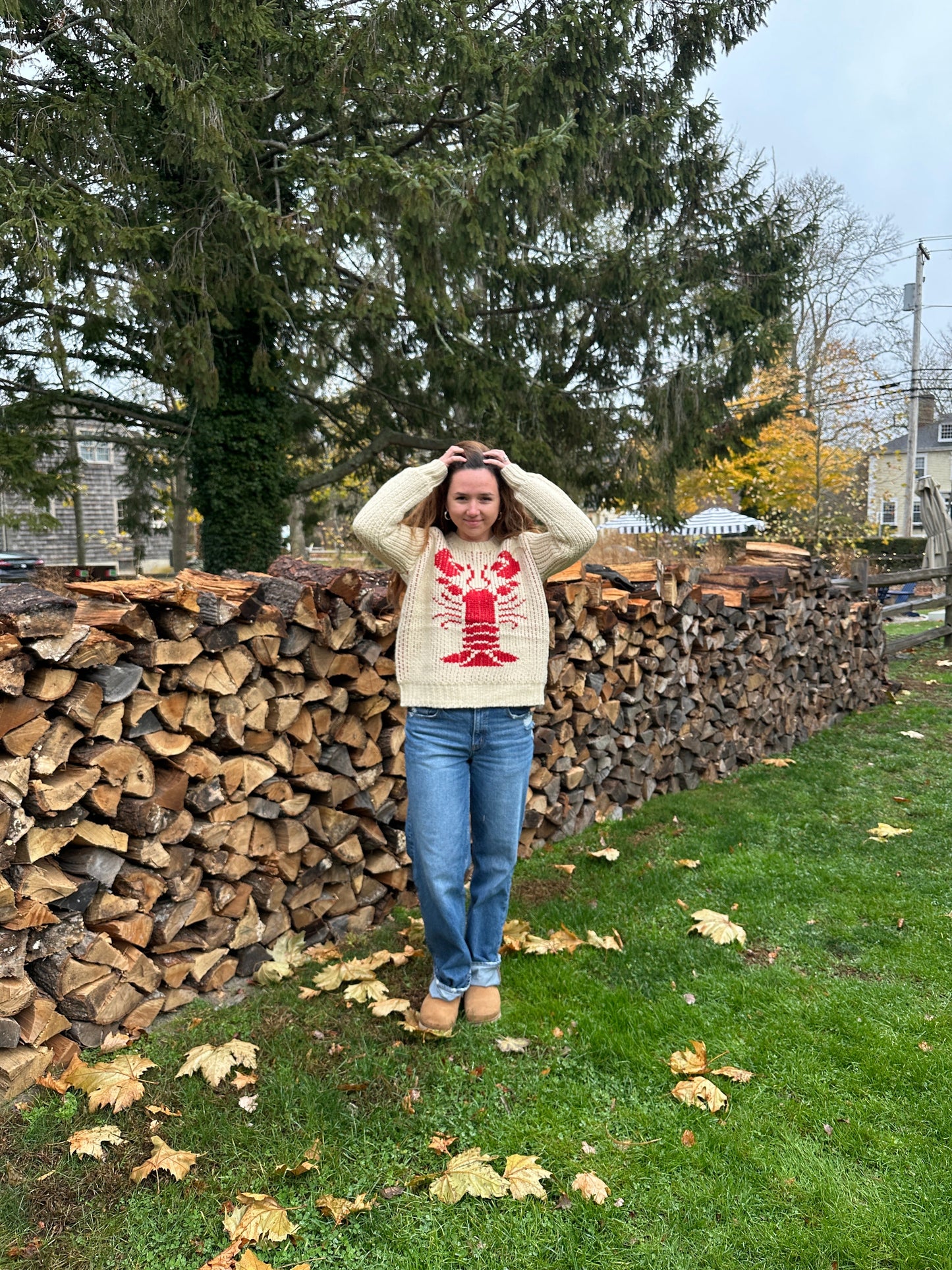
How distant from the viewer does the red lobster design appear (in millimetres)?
2654

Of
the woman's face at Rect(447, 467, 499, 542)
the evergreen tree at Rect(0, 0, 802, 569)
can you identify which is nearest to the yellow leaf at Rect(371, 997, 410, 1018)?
the woman's face at Rect(447, 467, 499, 542)

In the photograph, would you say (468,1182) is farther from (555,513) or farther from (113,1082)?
(555,513)

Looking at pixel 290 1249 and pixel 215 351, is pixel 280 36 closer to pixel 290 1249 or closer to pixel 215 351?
pixel 215 351

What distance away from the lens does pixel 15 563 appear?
841 inches

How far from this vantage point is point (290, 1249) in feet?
6.24

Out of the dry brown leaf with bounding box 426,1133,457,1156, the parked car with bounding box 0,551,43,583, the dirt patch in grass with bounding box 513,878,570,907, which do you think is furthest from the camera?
the parked car with bounding box 0,551,43,583

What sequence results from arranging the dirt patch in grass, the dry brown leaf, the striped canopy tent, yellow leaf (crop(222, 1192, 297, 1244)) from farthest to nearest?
the striped canopy tent
the dirt patch in grass
the dry brown leaf
yellow leaf (crop(222, 1192, 297, 1244))

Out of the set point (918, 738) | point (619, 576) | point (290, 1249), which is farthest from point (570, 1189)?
point (918, 738)

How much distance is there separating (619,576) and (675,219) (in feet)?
39.8

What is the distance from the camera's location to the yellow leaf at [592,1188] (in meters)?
2.05

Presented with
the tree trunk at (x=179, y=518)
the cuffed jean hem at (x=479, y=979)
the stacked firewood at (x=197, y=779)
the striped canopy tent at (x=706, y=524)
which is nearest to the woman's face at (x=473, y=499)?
the stacked firewood at (x=197, y=779)

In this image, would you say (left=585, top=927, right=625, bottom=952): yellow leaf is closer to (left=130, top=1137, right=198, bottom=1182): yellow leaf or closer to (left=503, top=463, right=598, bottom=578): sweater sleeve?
(left=503, top=463, right=598, bottom=578): sweater sleeve

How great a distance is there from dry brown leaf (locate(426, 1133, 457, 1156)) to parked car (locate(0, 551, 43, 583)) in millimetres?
13806

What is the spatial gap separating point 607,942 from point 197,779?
1.66 m
